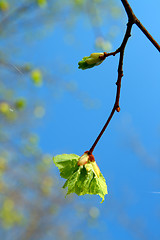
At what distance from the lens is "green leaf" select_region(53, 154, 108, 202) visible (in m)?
0.46

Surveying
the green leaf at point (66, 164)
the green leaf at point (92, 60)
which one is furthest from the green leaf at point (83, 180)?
the green leaf at point (92, 60)

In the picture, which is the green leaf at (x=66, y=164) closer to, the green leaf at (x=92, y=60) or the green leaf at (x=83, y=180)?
the green leaf at (x=83, y=180)

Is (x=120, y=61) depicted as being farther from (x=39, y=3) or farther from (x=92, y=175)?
(x=39, y=3)

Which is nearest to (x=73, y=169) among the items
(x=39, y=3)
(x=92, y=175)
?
(x=92, y=175)

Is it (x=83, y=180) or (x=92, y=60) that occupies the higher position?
(x=92, y=60)

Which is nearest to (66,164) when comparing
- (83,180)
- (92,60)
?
(83,180)

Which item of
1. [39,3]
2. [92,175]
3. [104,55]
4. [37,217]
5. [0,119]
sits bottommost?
[92,175]

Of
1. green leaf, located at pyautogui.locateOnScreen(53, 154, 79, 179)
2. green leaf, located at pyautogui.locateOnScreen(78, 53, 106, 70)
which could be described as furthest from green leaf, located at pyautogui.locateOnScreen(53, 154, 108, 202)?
green leaf, located at pyautogui.locateOnScreen(78, 53, 106, 70)

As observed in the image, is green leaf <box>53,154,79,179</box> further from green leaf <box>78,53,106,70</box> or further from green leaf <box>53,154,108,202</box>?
green leaf <box>78,53,106,70</box>

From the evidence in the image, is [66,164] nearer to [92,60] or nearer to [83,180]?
[83,180]

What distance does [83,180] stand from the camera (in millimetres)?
461

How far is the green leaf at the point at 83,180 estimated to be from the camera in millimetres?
458

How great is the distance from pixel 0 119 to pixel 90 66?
1555 mm

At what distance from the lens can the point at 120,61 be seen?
39 cm
